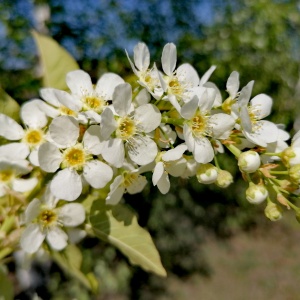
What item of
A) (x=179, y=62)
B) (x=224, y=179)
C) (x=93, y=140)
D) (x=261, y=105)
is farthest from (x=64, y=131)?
(x=179, y=62)

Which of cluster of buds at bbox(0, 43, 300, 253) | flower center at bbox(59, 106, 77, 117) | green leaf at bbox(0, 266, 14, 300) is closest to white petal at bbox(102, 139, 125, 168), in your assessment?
cluster of buds at bbox(0, 43, 300, 253)

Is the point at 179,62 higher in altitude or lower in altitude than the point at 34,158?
lower

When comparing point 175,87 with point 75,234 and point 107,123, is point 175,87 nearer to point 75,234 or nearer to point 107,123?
point 107,123

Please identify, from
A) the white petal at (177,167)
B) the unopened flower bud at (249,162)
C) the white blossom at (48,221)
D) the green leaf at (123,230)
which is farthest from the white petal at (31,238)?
the unopened flower bud at (249,162)

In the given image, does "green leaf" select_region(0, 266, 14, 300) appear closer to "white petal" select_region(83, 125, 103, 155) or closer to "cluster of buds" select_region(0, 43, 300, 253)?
"cluster of buds" select_region(0, 43, 300, 253)

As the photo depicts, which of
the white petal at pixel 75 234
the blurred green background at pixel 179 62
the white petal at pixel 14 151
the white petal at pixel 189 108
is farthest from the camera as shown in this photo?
the blurred green background at pixel 179 62

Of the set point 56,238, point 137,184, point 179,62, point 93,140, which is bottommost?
point 179,62

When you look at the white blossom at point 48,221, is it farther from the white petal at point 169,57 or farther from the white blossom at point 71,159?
the white petal at point 169,57
